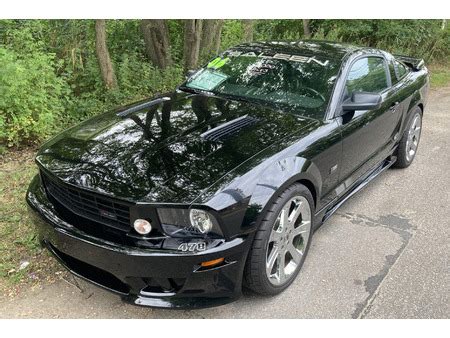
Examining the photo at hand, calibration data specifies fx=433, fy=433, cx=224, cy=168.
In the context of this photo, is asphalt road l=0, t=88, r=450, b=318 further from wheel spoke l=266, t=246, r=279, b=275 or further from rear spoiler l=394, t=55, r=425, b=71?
rear spoiler l=394, t=55, r=425, b=71

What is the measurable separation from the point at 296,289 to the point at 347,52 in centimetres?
213

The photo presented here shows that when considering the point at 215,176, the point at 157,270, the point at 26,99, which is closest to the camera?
the point at 157,270

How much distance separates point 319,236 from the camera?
3.62m

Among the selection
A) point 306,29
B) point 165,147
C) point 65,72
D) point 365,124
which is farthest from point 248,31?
point 165,147

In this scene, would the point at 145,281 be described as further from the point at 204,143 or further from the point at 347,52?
the point at 347,52

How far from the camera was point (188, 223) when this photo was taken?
237 cm

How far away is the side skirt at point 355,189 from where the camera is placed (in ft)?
11.0

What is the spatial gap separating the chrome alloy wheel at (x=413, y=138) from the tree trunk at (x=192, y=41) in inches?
157

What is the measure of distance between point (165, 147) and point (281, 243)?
98cm

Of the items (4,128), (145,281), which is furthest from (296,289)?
(4,128)

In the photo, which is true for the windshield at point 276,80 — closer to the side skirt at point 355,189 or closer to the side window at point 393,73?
the side skirt at point 355,189

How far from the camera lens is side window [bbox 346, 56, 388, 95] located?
3.66 meters

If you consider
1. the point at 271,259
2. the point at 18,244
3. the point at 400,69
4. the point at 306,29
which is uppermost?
the point at 400,69

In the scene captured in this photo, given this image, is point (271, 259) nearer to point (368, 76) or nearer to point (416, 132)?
point (368, 76)
